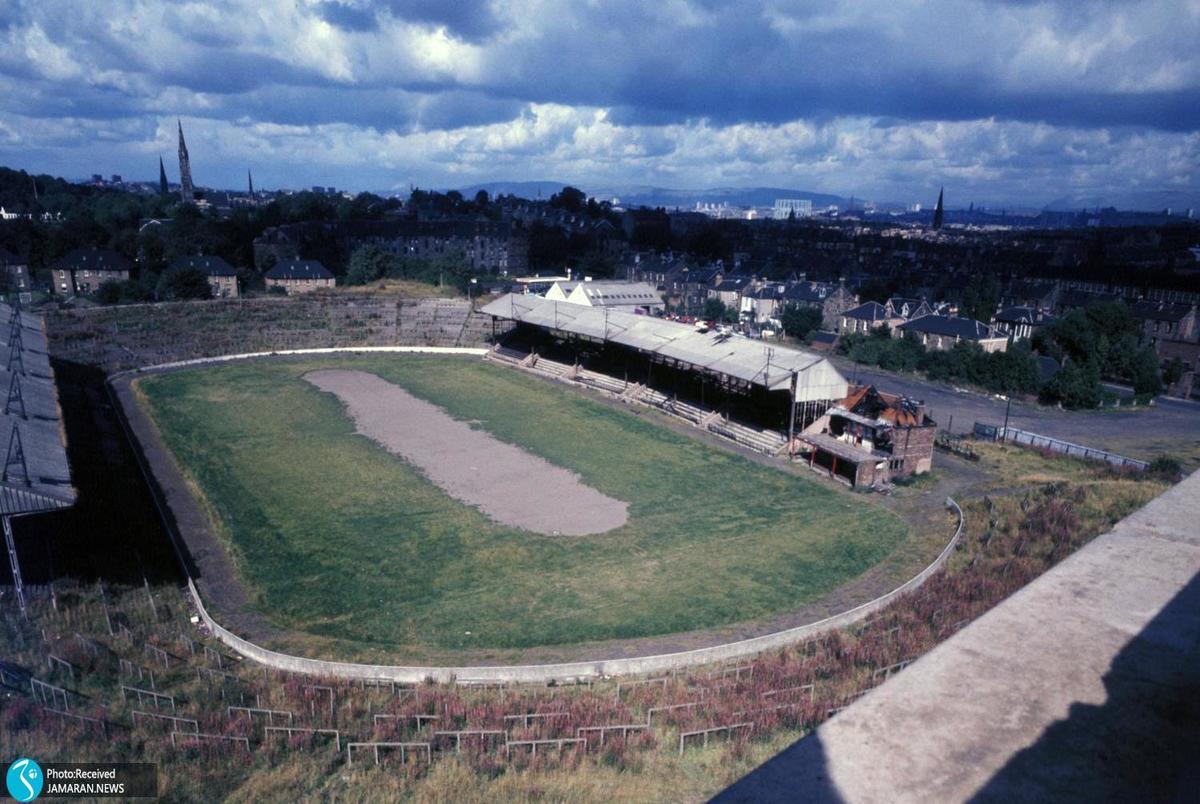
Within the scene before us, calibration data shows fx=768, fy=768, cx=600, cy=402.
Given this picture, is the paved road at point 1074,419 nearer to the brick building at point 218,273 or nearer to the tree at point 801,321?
the tree at point 801,321

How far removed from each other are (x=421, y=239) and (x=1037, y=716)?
300 feet

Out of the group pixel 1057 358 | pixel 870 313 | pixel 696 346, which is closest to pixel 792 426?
pixel 696 346

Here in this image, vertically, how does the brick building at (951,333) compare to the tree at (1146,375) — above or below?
above

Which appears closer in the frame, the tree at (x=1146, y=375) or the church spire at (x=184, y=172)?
the tree at (x=1146, y=375)

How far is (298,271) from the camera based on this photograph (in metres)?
66.5

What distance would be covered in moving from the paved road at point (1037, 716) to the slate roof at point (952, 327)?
56.5 m

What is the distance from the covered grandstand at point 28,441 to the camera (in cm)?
1612

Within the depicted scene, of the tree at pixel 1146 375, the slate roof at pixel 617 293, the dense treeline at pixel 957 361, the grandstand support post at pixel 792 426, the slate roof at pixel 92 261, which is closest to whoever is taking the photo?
the grandstand support post at pixel 792 426

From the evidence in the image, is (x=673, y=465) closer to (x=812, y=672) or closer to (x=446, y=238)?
(x=812, y=672)

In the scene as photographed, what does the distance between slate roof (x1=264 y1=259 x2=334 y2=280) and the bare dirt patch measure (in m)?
31.9

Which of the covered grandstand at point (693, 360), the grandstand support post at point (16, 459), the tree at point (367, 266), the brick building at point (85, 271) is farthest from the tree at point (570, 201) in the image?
the grandstand support post at point (16, 459)

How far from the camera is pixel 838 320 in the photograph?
6681 cm

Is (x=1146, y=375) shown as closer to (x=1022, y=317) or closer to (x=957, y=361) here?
(x=957, y=361)

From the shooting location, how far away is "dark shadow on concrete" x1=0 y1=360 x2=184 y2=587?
17.9 meters
